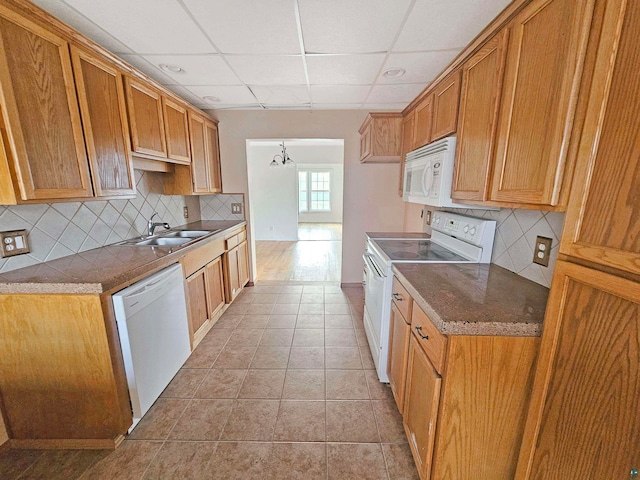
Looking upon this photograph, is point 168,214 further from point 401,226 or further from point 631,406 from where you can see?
point 631,406

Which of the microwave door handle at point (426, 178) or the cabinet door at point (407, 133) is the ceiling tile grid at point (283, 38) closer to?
the cabinet door at point (407, 133)

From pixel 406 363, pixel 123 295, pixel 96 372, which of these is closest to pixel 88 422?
pixel 96 372

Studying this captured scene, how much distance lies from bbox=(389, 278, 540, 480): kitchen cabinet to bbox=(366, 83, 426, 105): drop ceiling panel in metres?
2.26

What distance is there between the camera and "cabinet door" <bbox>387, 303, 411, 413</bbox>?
4.58 ft

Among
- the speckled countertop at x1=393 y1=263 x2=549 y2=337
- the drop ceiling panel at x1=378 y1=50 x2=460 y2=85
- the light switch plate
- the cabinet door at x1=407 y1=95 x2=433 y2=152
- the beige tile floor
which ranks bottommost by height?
the beige tile floor

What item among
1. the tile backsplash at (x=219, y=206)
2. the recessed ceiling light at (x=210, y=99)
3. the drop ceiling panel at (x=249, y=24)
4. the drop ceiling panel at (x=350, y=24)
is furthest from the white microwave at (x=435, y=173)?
the tile backsplash at (x=219, y=206)

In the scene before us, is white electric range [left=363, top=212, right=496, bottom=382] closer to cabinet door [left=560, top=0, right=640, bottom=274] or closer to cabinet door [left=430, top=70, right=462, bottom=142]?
cabinet door [left=430, top=70, right=462, bottom=142]

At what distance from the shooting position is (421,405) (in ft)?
3.82

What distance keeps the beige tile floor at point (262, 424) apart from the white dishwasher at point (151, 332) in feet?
0.61

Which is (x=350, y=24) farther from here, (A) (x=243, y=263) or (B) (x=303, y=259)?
(B) (x=303, y=259)

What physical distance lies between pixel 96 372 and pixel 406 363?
1.62 metres

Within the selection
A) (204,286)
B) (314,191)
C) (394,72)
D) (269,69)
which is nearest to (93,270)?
(204,286)

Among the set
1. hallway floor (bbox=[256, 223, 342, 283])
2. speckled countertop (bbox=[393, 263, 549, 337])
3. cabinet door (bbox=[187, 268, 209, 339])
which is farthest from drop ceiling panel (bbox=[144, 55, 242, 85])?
hallway floor (bbox=[256, 223, 342, 283])

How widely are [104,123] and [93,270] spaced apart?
37.6 inches
